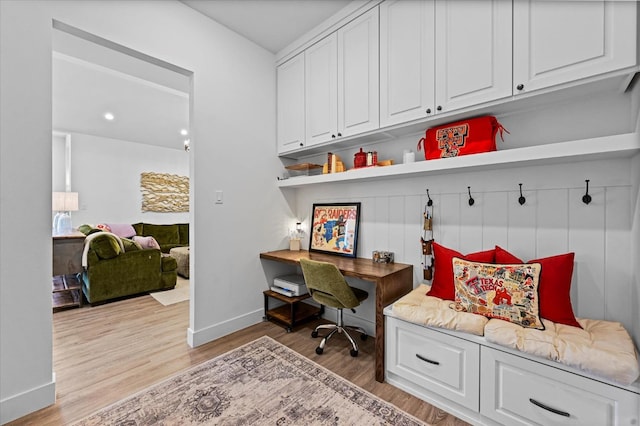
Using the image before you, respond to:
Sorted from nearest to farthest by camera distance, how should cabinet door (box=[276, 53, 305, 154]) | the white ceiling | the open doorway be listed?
the white ceiling, cabinet door (box=[276, 53, 305, 154]), the open doorway

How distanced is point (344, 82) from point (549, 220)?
1778 millimetres

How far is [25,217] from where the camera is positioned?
1.53 m

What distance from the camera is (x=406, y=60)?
1.90 meters

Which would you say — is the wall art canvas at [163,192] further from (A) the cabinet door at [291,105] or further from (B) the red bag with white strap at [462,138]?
(B) the red bag with white strap at [462,138]

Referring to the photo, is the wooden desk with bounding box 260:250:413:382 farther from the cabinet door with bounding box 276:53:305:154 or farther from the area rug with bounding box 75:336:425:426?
the cabinet door with bounding box 276:53:305:154

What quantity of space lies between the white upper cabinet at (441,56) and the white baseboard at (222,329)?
2.18 meters

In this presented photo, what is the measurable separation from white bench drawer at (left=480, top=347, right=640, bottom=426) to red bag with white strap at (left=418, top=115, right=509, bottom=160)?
46.7 inches

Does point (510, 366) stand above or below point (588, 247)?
below

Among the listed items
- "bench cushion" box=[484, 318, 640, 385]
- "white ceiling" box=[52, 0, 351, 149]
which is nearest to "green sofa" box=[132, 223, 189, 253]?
"white ceiling" box=[52, 0, 351, 149]

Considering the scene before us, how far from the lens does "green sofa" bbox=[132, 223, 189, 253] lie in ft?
18.5

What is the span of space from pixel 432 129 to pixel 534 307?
1269 mm

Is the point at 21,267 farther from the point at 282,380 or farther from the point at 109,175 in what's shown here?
the point at 109,175

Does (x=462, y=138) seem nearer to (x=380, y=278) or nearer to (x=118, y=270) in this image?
(x=380, y=278)

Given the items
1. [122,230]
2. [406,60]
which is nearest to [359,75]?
[406,60]
